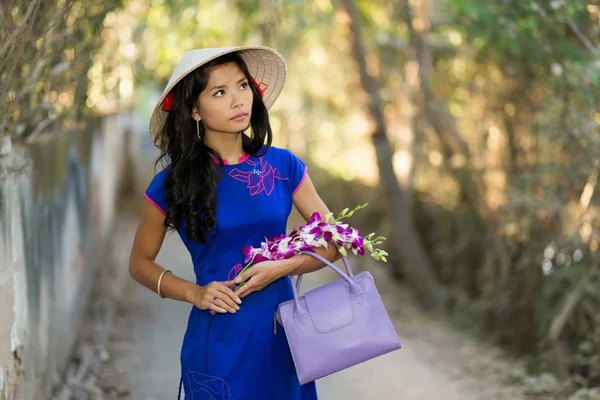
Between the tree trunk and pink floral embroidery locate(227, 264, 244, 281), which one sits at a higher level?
the tree trunk

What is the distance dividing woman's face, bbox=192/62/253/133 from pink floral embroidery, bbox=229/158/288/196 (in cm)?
14

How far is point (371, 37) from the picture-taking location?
1160cm

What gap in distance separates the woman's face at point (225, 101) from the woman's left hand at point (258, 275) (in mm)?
447

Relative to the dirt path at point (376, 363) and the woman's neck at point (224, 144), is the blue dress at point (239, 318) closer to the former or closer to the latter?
the woman's neck at point (224, 144)

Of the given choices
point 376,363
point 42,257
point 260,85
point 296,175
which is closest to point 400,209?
point 376,363

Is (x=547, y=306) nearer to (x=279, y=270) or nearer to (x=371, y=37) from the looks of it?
(x=371, y=37)

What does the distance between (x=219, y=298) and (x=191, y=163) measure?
1.45ft

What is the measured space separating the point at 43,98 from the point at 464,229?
22.9 feet

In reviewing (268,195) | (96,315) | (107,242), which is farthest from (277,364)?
(107,242)

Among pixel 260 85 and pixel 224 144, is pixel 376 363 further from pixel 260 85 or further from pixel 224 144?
pixel 224 144

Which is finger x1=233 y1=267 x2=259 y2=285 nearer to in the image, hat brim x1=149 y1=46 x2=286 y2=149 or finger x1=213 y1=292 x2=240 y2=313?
finger x1=213 y1=292 x2=240 y2=313

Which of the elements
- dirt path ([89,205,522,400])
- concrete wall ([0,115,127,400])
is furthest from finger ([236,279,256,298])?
dirt path ([89,205,522,400])

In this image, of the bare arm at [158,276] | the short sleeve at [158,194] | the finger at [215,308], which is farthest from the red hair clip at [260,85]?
the finger at [215,308]

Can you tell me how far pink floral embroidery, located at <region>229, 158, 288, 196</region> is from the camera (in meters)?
2.98
